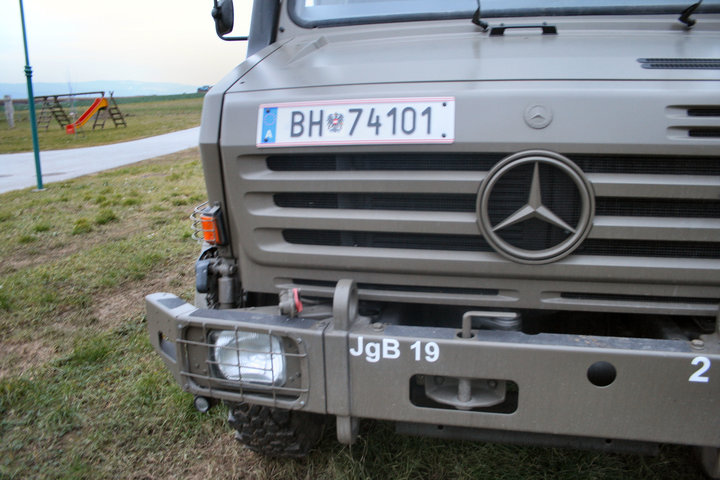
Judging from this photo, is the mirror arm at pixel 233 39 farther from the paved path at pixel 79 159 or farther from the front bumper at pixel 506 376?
the paved path at pixel 79 159

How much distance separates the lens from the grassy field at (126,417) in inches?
102

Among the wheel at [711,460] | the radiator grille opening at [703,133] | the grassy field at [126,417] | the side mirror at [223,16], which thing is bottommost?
the grassy field at [126,417]

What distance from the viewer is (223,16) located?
10.1 feet

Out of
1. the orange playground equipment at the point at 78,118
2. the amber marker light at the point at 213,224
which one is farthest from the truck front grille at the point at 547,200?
the orange playground equipment at the point at 78,118

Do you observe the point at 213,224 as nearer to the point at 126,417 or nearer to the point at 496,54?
the point at 496,54

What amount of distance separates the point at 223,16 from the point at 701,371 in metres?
2.75

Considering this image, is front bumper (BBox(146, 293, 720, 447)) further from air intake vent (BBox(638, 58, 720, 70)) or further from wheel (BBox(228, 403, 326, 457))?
air intake vent (BBox(638, 58, 720, 70))

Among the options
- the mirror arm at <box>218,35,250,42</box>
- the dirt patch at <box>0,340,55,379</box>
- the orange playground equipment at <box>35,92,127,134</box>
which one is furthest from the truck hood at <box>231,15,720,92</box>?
the orange playground equipment at <box>35,92,127,134</box>

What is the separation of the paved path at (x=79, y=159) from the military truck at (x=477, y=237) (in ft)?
28.5

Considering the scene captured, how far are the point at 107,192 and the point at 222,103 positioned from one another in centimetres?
775

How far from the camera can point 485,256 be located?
1919mm

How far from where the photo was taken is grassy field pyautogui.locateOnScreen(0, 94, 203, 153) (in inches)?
730

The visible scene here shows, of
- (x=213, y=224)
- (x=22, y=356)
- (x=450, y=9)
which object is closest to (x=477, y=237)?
(x=213, y=224)

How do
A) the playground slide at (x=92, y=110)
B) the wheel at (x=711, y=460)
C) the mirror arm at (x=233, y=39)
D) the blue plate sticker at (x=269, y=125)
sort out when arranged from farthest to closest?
the playground slide at (x=92, y=110) → the mirror arm at (x=233, y=39) → the blue plate sticker at (x=269, y=125) → the wheel at (x=711, y=460)
